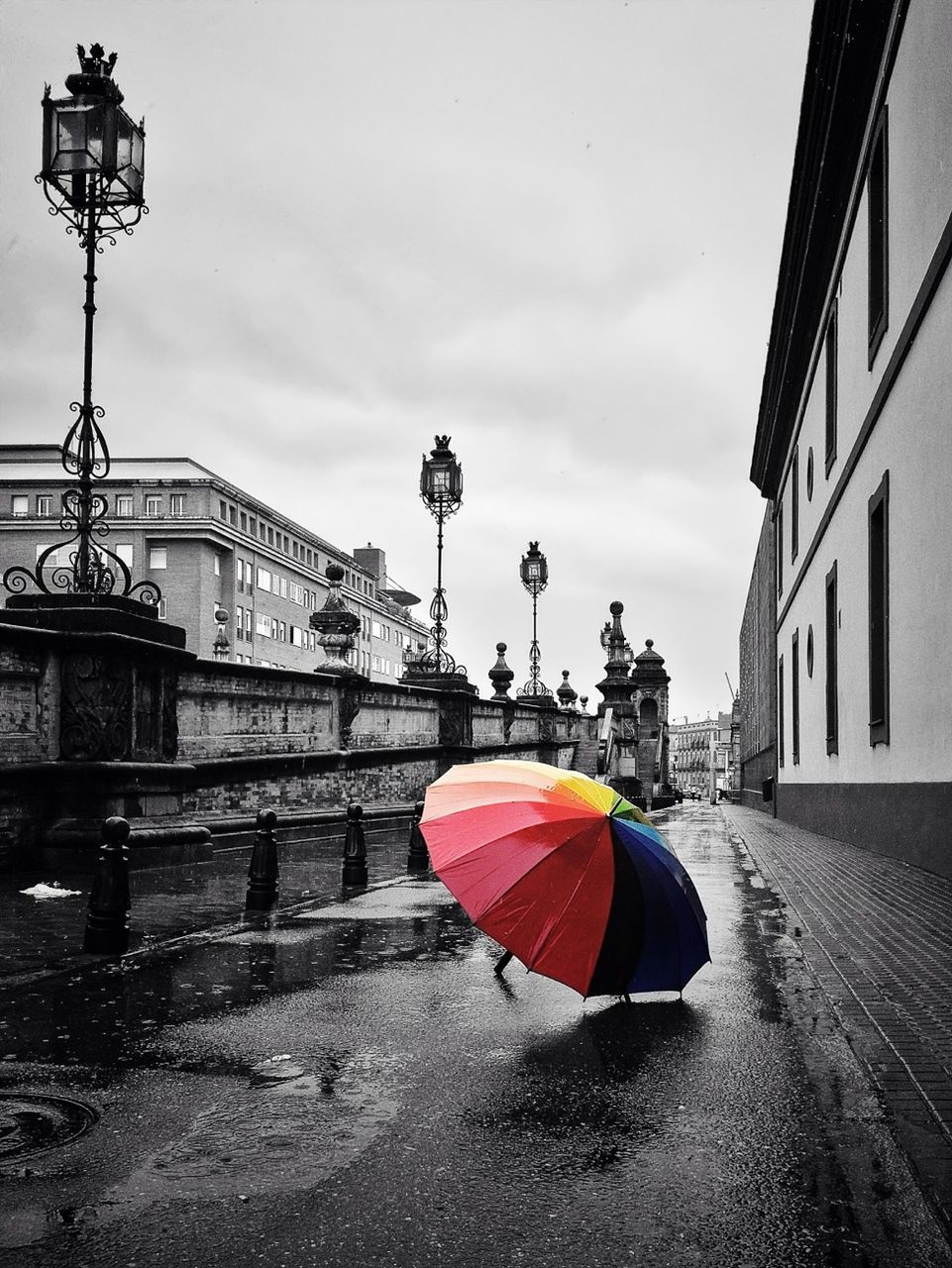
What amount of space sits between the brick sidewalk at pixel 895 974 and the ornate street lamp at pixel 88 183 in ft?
25.7

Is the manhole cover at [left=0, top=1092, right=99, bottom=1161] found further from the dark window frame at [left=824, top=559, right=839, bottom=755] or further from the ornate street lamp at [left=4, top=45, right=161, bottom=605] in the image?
the dark window frame at [left=824, top=559, right=839, bottom=755]

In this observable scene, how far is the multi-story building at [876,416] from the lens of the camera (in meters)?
11.9

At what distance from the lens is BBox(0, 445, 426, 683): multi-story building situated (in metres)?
83.4

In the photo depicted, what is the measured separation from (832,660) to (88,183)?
13974mm

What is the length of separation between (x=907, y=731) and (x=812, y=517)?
470 inches

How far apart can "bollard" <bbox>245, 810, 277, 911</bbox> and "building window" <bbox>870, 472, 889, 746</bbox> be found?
26.5 feet

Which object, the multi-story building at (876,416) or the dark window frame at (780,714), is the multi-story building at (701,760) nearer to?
the dark window frame at (780,714)

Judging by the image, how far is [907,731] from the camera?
13.6m

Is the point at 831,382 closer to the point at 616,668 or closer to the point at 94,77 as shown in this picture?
the point at 94,77

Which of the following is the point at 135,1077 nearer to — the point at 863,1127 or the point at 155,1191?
the point at 155,1191

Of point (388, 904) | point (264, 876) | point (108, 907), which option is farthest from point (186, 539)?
point (108, 907)

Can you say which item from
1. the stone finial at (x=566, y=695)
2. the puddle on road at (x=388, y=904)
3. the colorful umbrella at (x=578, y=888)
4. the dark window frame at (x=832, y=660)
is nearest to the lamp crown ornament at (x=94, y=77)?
the puddle on road at (x=388, y=904)

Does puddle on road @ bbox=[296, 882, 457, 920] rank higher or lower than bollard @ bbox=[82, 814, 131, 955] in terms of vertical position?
lower

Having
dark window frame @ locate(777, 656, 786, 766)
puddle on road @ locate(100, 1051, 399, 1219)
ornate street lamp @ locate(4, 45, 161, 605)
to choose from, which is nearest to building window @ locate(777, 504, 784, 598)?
dark window frame @ locate(777, 656, 786, 766)
